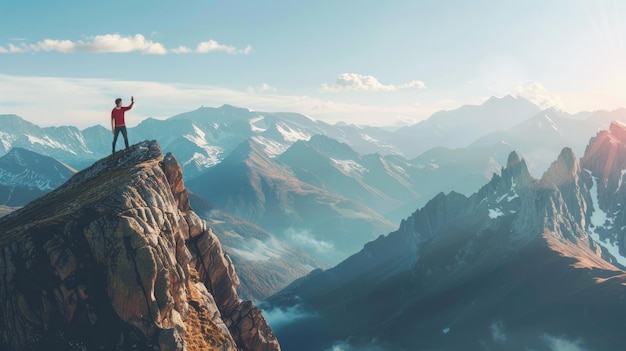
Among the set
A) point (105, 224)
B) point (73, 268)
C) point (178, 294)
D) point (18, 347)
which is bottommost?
point (18, 347)

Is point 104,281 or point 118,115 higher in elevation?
point 118,115

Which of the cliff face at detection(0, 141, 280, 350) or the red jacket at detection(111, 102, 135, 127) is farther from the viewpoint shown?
the red jacket at detection(111, 102, 135, 127)

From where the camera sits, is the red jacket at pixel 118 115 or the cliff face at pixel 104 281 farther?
the red jacket at pixel 118 115

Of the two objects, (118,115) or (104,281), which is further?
(118,115)

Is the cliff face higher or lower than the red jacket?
lower

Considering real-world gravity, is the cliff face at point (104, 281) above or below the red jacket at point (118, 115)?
below

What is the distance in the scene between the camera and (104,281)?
41.6 m

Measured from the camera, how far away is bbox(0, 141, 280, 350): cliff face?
132 feet

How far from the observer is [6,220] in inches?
2283

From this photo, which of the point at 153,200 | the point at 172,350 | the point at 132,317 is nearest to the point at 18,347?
the point at 132,317

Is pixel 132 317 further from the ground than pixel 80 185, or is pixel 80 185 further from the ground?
pixel 80 185

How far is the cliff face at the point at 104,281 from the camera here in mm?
40375

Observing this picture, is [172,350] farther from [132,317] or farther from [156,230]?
[156,230]

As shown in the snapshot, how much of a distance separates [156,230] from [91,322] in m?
9.32
